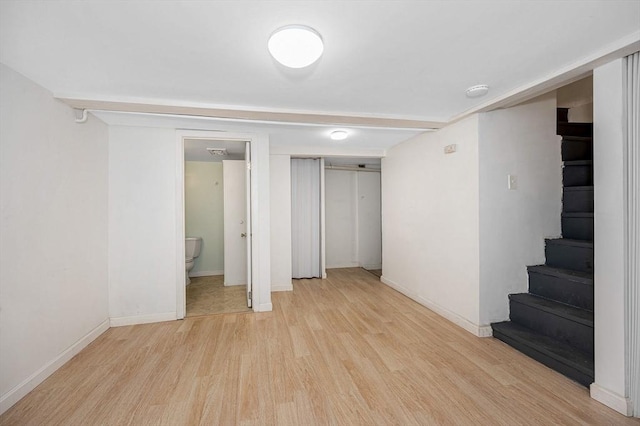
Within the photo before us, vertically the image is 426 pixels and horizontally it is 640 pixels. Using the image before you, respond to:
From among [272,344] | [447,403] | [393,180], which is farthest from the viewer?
[393,180]

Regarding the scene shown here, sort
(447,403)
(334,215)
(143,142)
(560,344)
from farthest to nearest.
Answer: (334,215) → (143,142) → (560,344) → (447,403)

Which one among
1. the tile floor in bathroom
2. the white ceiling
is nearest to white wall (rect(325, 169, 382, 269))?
the tile floor in bathroom

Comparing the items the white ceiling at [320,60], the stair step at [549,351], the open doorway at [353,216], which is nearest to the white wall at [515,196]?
the stair step at [549,351]

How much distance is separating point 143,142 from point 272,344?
2609 millimetres

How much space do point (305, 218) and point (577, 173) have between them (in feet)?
12.0

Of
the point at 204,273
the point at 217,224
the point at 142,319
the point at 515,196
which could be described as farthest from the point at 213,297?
the point at 515,196

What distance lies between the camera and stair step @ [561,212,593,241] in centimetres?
253

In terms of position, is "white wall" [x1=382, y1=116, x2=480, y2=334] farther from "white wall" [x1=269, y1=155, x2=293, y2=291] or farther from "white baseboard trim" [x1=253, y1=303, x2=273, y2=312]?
"white baseboard trim" [x1=253, y1=303, x2=273, y2=312]

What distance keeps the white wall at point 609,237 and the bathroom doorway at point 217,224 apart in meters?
3.15

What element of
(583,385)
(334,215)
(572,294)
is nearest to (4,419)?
(583,385)

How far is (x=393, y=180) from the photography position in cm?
430

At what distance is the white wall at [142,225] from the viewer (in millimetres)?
2963

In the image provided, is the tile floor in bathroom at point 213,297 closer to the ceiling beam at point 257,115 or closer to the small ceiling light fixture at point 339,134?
the ceiling beam at point 257,115

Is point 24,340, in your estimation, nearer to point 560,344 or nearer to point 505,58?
point 505,58
